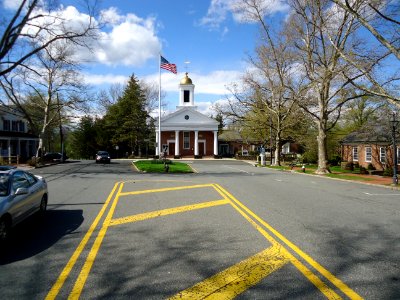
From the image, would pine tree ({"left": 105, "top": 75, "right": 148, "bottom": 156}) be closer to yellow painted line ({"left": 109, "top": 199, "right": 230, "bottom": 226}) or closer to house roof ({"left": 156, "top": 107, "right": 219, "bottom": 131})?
house roof ({"left": 156, "top": 107, "right": 219, "bottom": 131})

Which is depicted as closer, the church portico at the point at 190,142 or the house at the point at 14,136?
the house at the point at 14,136

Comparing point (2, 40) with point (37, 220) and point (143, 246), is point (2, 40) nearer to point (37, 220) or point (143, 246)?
point (37, 220)

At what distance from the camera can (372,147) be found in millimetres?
37812

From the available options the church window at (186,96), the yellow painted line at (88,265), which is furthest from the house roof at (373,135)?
the church window at (186,96)

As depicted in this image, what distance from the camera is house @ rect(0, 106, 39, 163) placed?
45.5 metres

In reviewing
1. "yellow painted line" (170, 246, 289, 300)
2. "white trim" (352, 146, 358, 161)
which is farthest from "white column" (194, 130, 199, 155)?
"yellow painted line" (170, 246, 289, 300)

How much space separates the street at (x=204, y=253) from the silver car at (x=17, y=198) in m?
0.39

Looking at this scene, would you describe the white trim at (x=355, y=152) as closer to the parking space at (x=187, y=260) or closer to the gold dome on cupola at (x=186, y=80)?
the gold dome on cupola at (x=186, y=80)

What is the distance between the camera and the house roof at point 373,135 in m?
35.6

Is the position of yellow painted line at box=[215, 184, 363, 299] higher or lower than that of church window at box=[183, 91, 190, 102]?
lower

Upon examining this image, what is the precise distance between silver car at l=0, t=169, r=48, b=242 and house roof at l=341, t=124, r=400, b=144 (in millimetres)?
33628

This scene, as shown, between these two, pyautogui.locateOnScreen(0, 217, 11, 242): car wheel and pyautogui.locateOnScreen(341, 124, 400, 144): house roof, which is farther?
pyautogui.locateOnScreen(341, 124, 400, 144): house roof

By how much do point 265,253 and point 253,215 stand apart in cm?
359

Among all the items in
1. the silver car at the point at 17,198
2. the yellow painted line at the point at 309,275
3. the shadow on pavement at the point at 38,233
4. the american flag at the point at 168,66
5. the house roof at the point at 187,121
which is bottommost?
the shadow on pavement at the point at 38,233
